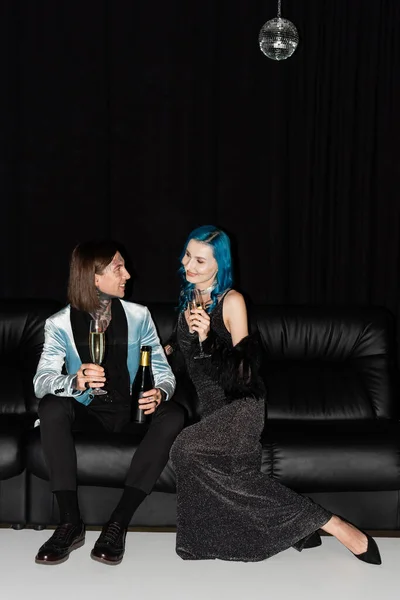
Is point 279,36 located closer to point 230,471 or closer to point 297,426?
point 297,426

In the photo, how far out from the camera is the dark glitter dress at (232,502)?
246 centimetres

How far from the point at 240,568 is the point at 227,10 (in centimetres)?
303

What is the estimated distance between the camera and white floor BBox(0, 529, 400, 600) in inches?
89.2

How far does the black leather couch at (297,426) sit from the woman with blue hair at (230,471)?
0.74 feet

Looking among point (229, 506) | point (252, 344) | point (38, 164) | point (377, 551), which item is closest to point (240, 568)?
→ point (229, 506)

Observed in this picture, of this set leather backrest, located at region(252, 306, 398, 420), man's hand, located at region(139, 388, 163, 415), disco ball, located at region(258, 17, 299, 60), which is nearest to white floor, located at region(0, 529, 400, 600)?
man's hand, located at region(139, 388, 163, 415)

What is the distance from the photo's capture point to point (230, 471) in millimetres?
2533

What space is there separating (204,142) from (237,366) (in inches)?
80.2

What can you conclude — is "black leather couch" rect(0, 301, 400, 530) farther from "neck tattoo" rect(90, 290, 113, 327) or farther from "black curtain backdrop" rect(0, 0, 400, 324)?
"black curtain backdrop" rect(0, 0, 400, 324)

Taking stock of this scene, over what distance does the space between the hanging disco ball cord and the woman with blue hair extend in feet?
5.13

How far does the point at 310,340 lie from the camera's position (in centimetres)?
345

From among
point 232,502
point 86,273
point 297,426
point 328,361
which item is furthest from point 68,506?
point 328,361

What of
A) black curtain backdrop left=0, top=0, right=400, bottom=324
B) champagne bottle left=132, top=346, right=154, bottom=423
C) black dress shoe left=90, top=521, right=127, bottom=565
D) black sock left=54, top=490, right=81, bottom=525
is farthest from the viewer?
black curtain backdrop left=0, top=0, right=400, bottom=324

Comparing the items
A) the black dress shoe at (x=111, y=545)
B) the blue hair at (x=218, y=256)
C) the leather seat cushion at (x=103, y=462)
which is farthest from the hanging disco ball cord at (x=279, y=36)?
the black dress shoe at (x=111, y=545)
